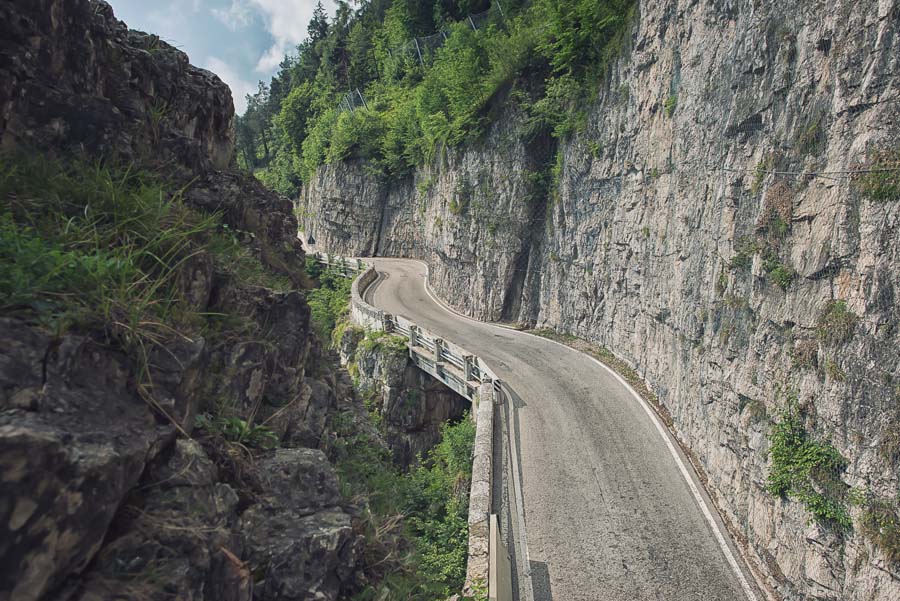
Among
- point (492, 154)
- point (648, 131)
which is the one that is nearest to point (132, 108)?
point (648, 131)

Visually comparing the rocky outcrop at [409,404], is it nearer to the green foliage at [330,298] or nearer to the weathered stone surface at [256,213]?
the green foliage at [330,298]

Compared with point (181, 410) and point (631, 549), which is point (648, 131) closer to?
point (631, 549)

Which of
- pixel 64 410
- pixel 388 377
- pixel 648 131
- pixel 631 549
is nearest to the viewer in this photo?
pixel 64 410

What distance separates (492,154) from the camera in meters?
24.8

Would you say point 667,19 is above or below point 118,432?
above

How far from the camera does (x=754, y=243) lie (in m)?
8.76

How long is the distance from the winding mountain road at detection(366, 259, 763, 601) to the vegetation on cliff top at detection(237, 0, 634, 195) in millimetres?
12343

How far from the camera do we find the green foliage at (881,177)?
5.92 metres

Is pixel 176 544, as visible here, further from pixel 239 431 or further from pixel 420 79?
pixel 420 79

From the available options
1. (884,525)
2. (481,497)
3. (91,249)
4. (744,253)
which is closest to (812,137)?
(744,253)

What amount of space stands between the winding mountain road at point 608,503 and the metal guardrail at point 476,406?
2.73 ft

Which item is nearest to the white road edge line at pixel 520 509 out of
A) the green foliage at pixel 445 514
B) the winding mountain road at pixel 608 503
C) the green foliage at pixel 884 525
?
the winding mountain road at pixel 608 503

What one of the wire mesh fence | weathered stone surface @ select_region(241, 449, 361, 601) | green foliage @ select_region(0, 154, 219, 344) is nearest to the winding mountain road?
weathered stone surface @ select_region(241, 449, 361, 601)

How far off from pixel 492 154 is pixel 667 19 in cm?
1154
